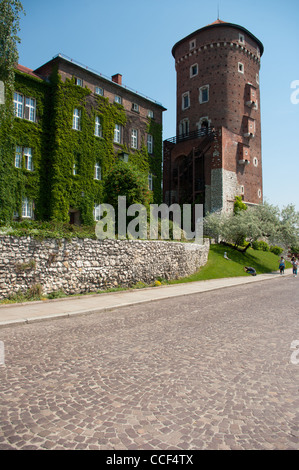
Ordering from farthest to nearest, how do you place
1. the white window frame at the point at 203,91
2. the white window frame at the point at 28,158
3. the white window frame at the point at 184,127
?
the white window frame at the point at 184,127
the white window frame at the point at 203,91
the white window frame at the point at 28,158

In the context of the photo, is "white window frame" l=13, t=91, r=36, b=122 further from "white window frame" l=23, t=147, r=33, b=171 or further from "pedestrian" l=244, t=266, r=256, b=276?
"pedestrian" l=244, t=266, r=256, b=276

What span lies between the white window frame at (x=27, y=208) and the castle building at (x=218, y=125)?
22.5m

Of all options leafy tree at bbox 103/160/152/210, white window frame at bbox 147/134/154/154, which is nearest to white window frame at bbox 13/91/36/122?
leafy tree at bbox 103/160/152/210

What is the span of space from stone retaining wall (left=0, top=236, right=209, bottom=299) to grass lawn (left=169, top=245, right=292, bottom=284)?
87.1 inches

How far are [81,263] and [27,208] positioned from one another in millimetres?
13686

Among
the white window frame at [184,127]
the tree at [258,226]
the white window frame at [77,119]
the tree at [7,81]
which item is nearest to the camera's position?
→ the tree at [7,81]

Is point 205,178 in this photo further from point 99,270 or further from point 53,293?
point 53,293

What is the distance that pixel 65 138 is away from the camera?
92.6 ft

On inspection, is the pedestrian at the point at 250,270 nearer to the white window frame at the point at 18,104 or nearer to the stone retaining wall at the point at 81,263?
the stone retaining wall at the point at 81,263

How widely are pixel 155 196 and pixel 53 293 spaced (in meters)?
25.3

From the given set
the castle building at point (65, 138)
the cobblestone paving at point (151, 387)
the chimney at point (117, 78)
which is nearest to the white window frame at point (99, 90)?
the castle building at point (65, 138)

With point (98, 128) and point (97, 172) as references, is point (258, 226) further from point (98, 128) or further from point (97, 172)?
point (98, 128)

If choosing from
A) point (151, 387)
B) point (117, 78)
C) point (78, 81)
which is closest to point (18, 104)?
point (78, 81)

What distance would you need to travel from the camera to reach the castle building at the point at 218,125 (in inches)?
1603
